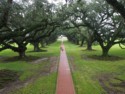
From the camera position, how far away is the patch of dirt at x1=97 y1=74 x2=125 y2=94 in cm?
1354

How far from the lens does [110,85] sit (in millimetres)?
15078

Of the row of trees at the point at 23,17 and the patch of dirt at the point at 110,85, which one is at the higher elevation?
the row of trees at the point at 23,17

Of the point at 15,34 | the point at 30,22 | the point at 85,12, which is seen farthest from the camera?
the point at 85,12

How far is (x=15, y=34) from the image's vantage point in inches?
784

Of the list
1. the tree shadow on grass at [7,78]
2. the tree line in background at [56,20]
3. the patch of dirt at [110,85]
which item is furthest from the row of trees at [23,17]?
the patch of dirt at [110,85]

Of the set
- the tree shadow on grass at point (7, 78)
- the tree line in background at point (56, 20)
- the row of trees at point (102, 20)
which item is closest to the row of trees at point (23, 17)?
the tree line in background at point (56, 20)

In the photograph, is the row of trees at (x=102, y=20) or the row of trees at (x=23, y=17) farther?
the row of trees at (x=102, y=20)

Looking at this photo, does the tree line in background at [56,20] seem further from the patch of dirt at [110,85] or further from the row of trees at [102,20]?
the patch of dirt at [110,85]

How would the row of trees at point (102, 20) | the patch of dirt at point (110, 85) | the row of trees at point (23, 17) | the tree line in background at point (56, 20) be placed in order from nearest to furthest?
the patch of dirt at point (110, 85) → the row of trees at point (23, 17) → the tree line in background at point (56, 20) → the row of trees at point (102, 20)

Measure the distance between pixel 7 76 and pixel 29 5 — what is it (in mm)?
6844

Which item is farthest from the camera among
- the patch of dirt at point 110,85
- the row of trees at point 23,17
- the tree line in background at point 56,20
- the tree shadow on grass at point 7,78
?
the tree line in background at point 56,20

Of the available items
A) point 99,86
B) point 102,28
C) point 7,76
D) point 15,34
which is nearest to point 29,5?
point 15,34

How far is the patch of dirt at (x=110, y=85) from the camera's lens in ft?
44.4

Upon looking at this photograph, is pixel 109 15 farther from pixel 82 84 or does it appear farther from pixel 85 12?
pixel 82 84
